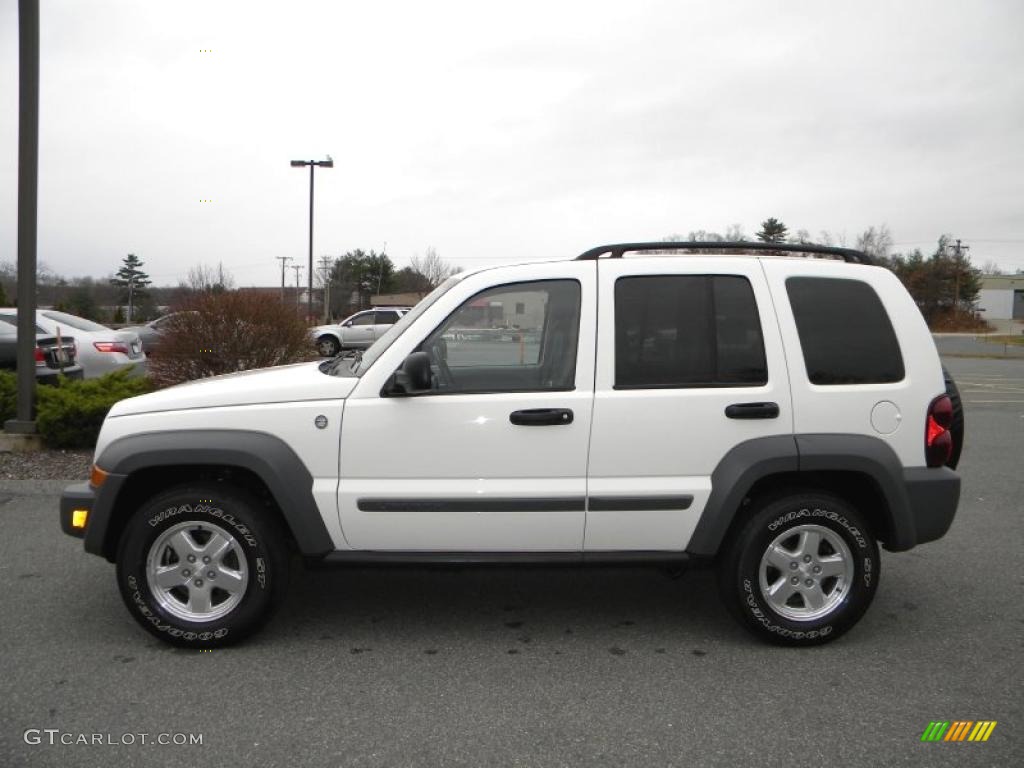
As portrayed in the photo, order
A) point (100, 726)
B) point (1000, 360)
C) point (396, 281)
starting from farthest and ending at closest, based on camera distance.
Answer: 1. point (396, 281)
2. point (1000, 360)
3. point (100, 726)

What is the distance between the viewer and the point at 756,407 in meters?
3.80

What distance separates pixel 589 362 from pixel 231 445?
1.70m

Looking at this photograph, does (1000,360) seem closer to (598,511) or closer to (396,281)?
(598,511)

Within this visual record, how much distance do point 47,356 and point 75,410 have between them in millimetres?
2469

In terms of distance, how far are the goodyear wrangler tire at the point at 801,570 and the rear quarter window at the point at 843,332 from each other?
620 millimetres

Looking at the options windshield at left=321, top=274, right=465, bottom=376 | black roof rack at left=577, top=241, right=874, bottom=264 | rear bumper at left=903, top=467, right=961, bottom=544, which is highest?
black roof rack at left=577, top=241, right=874, bottom=264

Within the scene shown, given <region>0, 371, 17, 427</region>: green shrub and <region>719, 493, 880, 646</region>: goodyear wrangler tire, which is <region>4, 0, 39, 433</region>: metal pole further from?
<region>719, 493, 880, 646</region>: goodyear wrangler tire

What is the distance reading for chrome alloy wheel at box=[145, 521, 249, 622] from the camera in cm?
381

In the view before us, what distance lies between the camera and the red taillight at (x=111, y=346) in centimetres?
1234

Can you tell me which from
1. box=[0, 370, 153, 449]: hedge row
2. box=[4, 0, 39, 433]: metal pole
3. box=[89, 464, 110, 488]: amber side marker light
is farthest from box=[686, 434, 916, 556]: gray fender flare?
box=[4, 0, 39, 433]: metal pole

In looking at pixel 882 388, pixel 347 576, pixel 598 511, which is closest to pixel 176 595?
pixel 347 576

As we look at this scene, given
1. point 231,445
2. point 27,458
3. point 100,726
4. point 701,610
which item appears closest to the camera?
point 100,726

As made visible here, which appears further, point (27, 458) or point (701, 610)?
point (27, 458)

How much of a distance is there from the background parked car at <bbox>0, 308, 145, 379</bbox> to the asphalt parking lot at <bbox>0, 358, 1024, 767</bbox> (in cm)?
786
